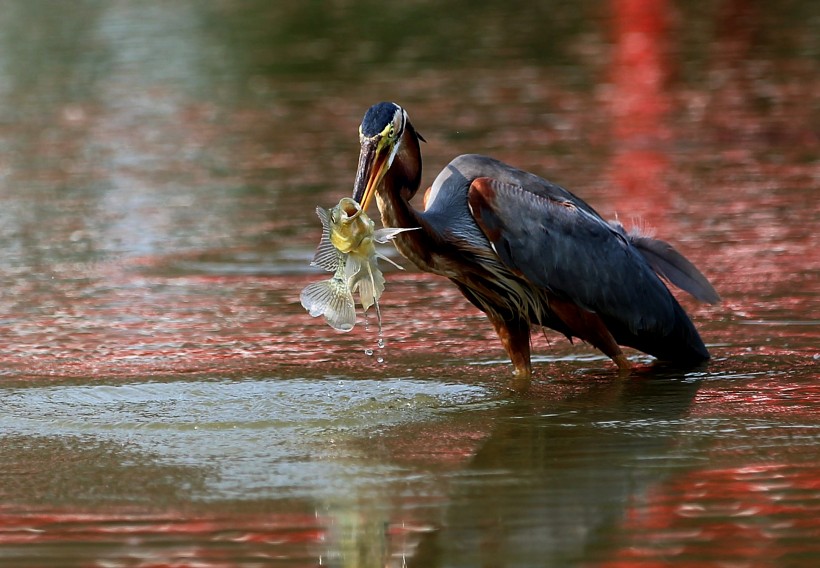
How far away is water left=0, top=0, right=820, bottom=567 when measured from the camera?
549 centimetres

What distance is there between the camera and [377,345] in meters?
8.64

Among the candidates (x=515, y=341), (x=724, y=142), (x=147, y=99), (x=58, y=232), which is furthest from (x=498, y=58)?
(x=515, y=341)

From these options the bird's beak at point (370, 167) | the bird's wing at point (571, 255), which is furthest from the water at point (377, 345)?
the bird's beak at point (370, 167)

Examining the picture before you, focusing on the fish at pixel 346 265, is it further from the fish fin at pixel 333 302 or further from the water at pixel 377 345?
the water at pixel 377 345

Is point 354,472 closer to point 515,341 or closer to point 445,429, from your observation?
point 445,429

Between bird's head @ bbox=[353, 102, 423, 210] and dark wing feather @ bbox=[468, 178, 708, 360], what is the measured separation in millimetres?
651

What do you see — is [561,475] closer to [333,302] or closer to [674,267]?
[333,302]

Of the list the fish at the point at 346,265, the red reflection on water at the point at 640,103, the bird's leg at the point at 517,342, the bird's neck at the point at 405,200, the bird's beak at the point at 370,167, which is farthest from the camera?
the red reflection on water at the point at 640,103

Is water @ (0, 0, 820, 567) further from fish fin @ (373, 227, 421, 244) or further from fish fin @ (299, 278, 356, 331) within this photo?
fish fin @ (373, 227, 421, 244)

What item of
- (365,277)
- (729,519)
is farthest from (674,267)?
(729,519)

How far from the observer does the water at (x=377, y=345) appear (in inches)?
216

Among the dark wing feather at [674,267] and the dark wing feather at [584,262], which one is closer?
the dark wing feather at [584,262]

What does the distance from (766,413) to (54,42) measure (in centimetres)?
1800

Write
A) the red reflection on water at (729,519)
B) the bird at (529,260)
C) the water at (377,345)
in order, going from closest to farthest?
the red reflection on water at (729,519) → the water at (377,345) → the bird at (529,260)
